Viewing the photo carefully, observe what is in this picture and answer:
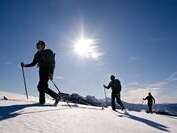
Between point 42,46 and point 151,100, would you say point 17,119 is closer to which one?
point 42,46

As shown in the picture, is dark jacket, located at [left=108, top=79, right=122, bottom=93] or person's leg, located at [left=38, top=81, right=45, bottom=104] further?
dark jacket, located at [left=108, top=79, right=122, bottom=93]

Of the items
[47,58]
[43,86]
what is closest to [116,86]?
[43,86]

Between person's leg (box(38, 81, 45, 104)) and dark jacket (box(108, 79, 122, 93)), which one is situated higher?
dark jacket (box(108, 79, 122, 93))

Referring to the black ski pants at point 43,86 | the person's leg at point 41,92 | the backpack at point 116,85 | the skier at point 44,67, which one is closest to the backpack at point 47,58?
Answer: the skier at point 44,67

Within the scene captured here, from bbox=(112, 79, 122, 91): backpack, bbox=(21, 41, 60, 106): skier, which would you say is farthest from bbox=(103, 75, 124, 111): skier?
bbox=(21, 41, 60, 106): skier

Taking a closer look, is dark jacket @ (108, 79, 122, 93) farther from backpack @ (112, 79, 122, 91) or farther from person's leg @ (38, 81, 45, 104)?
person's leg @ (38, 81, 45, 104)

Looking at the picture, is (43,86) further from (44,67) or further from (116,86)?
(116,86)

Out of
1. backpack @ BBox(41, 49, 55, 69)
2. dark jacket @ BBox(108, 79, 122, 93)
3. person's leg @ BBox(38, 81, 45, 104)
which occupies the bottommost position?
person's leg @ BBox(38, 81, 45, 104)

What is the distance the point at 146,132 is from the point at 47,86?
14.9 feet

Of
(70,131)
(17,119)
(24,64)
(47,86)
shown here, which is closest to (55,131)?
(70,131)

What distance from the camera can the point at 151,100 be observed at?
3064 centimetres

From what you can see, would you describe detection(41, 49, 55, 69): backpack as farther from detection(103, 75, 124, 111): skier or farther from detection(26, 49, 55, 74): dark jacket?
detection(103, 75, 124, 111): skier

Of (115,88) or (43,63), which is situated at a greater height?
(43,63)

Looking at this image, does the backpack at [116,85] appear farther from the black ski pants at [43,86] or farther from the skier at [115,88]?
the black ski pants at [43,86]
